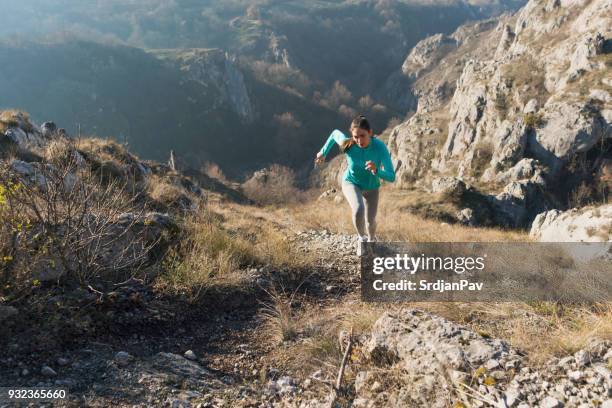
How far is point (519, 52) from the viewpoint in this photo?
186ft

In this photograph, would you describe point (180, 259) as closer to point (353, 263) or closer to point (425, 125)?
point (353, 263)

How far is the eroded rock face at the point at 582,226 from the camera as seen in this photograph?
1025cm

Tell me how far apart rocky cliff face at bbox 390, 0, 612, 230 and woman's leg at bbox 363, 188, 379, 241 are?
27.4 m

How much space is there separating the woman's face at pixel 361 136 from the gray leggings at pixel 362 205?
67 cm

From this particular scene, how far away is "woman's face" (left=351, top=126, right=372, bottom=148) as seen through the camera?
18.4ft

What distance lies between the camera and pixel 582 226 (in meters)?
11.1

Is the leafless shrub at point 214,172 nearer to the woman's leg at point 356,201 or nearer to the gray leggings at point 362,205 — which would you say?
the gray leggings at point 362,205

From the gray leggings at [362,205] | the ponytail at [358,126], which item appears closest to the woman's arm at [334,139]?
the ponytail at [358,126]

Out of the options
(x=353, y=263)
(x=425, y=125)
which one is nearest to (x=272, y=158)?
(x=425, y=125)

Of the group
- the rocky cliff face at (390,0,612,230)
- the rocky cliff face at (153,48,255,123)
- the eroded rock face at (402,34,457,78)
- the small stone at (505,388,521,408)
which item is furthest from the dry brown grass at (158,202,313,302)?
the eroded rock face at (402,34,457,78)

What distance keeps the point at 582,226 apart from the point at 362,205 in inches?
338

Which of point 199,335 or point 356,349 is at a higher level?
point 356,349

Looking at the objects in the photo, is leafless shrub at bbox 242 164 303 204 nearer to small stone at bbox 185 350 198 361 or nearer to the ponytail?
the ponytail

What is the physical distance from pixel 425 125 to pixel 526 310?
201ft
